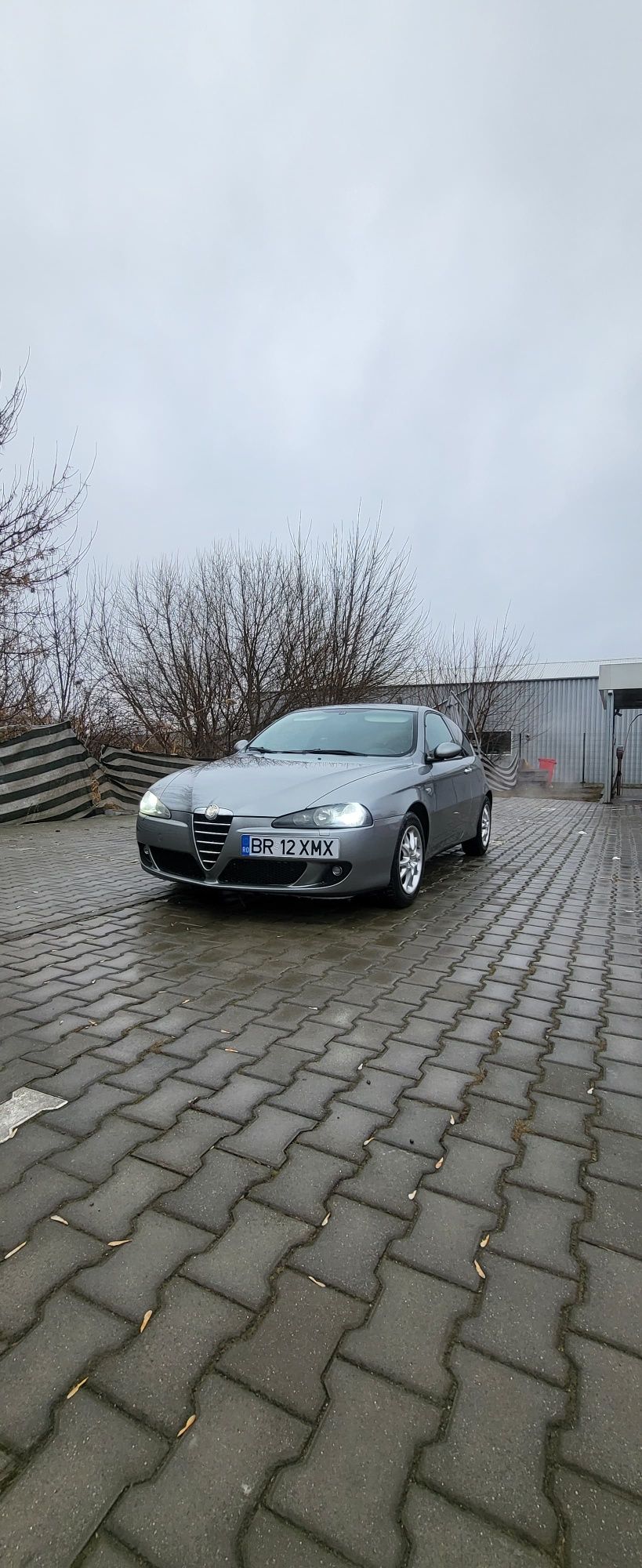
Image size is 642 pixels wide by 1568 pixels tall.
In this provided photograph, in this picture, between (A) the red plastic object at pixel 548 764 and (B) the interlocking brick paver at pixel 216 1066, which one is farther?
(A) the red plastic object at pixel 548 764

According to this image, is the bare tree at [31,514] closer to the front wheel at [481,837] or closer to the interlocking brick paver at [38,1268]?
the front wheel at [481,837]

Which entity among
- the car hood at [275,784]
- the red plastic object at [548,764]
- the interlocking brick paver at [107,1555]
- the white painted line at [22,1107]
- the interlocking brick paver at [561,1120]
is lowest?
the red plastic object at [548,764]

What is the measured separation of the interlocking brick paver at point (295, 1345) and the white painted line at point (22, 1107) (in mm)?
1039

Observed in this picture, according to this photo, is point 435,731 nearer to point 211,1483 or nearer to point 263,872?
point 263,872

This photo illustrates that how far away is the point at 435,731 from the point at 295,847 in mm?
2408

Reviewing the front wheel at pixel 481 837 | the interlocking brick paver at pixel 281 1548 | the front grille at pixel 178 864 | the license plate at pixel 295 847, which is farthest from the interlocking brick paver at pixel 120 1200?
the front wheel at pixel 481 837

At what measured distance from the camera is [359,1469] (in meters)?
1.23

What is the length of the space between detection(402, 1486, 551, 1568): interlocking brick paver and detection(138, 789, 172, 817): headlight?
3799 mm

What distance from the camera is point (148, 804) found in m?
4.87

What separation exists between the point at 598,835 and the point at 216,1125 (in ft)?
29.3

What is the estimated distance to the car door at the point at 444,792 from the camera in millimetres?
5500

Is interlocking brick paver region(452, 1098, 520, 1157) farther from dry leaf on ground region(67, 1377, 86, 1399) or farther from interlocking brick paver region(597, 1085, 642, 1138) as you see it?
dry leaf on ground region(67, 1377, 86, 1399)

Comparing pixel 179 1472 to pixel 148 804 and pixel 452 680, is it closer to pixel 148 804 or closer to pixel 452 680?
pixel 148 804

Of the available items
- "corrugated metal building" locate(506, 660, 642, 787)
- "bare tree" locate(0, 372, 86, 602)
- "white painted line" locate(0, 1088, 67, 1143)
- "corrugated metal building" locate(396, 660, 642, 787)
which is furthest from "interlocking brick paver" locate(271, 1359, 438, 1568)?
"corrugated metal building" locate(506, 660, 642, 787)
